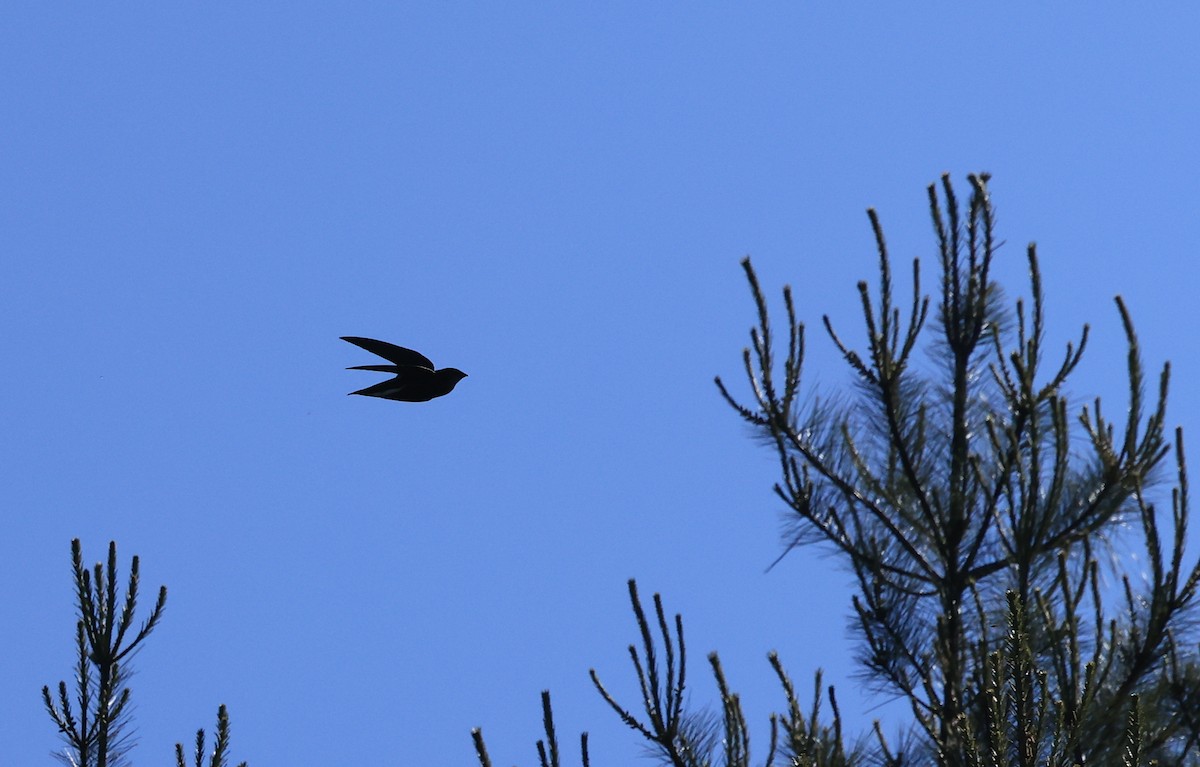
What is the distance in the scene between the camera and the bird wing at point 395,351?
3.22 m

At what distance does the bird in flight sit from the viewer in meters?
3.22

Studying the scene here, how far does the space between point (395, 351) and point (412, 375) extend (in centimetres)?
7

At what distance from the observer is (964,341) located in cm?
581

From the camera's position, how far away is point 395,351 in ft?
10.6

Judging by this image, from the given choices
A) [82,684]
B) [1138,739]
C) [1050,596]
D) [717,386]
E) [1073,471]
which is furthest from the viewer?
[717,386]

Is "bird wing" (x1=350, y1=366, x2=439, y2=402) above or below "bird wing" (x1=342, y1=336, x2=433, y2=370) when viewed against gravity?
below

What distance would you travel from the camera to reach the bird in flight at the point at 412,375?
322 centimetres

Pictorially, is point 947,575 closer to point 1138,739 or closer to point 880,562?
point 880,562

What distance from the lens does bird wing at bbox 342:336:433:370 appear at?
10.6ft

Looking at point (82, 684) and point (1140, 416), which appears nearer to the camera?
point (82, 684)

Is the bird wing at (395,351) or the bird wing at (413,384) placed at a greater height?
the bird wing at (395,351)

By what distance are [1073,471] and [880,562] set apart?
2.83 ft

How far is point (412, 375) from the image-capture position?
10.6ft

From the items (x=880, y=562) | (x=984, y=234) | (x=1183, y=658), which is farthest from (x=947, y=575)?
(x=984, y=234)
